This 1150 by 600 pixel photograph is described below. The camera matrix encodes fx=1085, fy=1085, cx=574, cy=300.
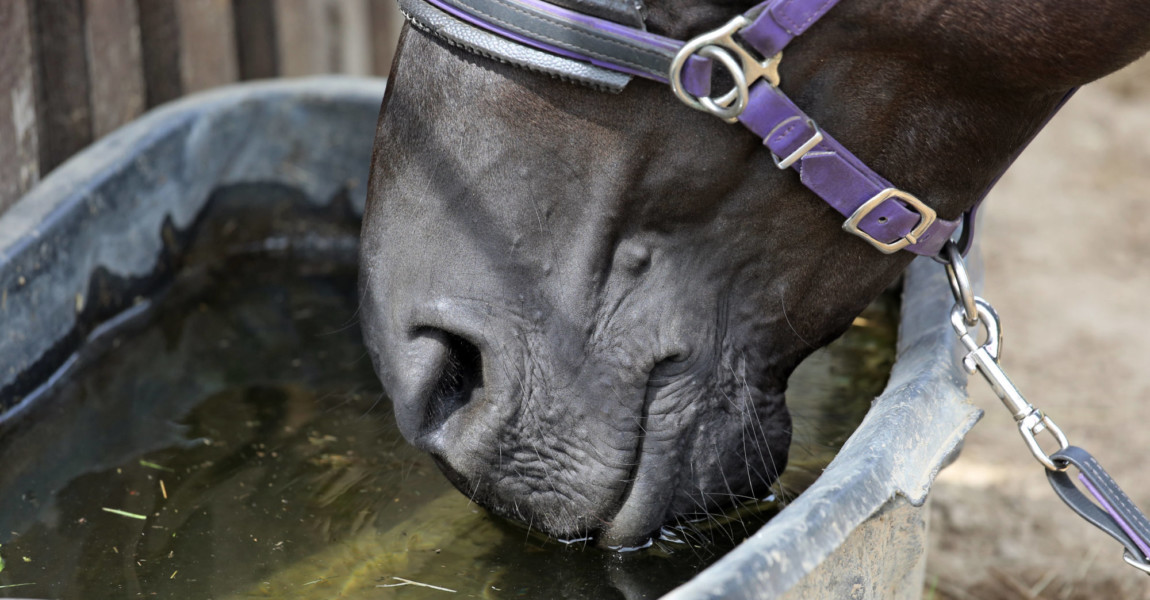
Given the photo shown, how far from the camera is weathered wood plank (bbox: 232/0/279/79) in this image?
9.74 feet

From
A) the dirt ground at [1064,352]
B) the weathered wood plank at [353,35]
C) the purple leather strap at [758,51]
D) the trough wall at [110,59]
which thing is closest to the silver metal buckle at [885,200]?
the purple leather strap at [758,51]

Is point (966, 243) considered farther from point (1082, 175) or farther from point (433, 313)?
point (1082, 175)

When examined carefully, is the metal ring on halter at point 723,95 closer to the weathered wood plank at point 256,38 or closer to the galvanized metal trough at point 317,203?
the galvanized metal trough at point 317,203

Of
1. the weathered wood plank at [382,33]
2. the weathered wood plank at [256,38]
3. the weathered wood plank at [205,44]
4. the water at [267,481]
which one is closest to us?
the water at [267,481]

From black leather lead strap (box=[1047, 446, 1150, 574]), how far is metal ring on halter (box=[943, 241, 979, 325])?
8.2 inches

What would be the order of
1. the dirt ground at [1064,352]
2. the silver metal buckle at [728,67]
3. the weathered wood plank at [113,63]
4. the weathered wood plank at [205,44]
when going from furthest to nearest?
the weathered wood plank at [205,44]
the weathered wood plank at [113,63]
the dirt ground at [1064,352]
the silver metal buckle at [728,67]

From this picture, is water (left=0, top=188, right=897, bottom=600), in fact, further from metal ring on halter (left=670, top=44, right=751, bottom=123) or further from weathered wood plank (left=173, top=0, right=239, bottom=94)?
weathered wood plank (left=173, top=0, right=239, bottom=94)

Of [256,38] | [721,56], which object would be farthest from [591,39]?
[256,38]

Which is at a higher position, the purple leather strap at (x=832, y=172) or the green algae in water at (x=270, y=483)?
the purple leather strap at (x=832, y=172)

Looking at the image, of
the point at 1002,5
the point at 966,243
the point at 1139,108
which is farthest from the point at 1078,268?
the point at 1002,5

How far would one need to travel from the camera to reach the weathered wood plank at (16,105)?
1.96m

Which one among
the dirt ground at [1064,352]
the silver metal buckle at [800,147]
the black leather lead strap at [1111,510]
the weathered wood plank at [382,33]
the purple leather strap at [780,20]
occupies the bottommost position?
the dirt ground at [1064,352]

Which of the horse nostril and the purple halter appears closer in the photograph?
the purple halter

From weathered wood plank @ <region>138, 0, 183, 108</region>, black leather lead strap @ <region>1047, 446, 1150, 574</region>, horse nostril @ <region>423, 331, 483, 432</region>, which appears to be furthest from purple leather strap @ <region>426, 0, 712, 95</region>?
weathered wood plank @ <region>138, 0, 183, 108</region>
